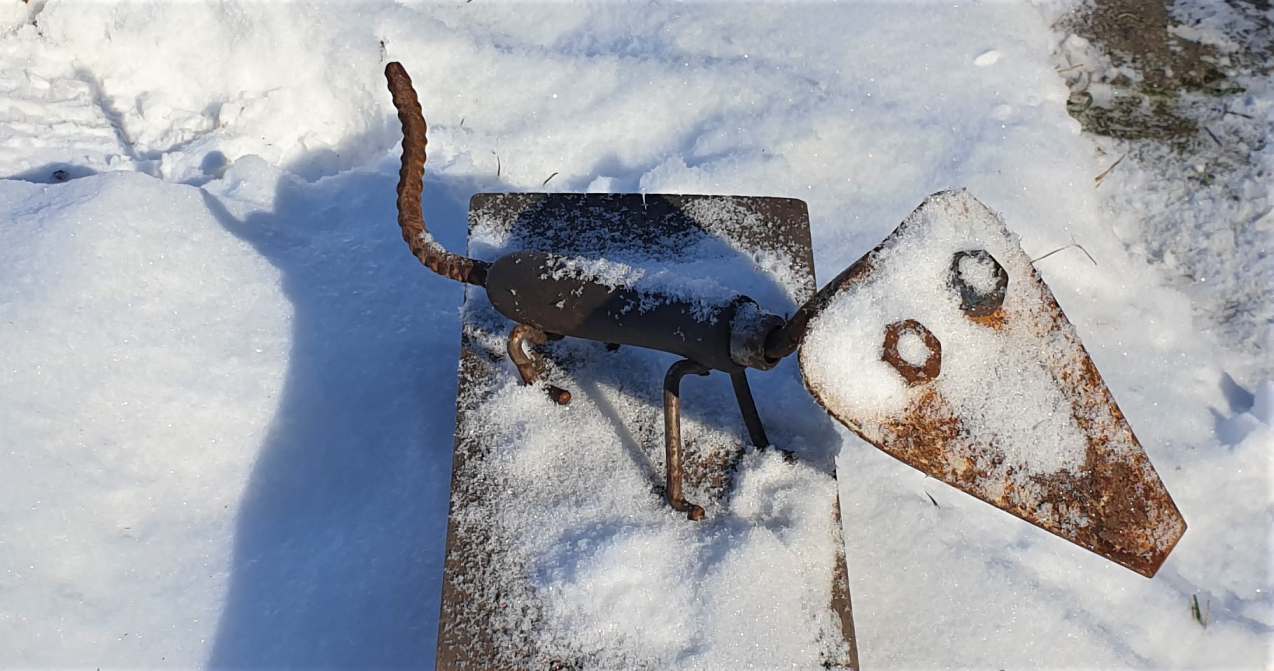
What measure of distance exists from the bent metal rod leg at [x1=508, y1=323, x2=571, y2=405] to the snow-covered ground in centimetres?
30

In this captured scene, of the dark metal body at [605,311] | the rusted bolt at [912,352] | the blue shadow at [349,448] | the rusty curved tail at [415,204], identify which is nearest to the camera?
the rusted bolt at [912,352]

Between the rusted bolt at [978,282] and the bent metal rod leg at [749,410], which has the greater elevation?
the rusted bolt at [978,282]

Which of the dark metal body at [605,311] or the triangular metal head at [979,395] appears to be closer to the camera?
the triangular metal head at [979,395]

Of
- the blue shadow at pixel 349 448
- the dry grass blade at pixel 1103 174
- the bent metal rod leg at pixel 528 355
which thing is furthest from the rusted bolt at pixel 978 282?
the dry grass blade at pixel 1103 174

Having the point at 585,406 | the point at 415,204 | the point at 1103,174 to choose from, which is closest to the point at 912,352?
the point at 585,406

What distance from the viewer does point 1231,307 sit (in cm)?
184

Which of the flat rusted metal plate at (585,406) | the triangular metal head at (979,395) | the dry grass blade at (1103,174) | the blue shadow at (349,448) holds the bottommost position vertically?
the dry grass blade at (1103,174)

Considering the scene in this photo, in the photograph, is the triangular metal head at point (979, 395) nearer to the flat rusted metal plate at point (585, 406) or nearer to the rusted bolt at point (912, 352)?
the rusted bolt at point (912, 352)

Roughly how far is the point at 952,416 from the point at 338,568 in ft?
3.09

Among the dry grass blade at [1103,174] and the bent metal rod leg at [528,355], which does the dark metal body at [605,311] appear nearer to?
Result: the bent metal rod leg at [528,355]

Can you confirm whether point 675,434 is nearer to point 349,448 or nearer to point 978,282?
point 978,282

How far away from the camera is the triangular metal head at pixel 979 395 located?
0.98 metres

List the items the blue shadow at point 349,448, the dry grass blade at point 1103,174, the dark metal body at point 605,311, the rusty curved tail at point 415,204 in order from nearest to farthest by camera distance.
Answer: the dark metal body at point 605,311 → the rusty curved tail at point 415,204 → the blue shadow at point 349,448 → the dry grass blade at point 1103,174

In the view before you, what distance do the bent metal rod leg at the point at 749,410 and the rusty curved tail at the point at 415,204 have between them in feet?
1.12
